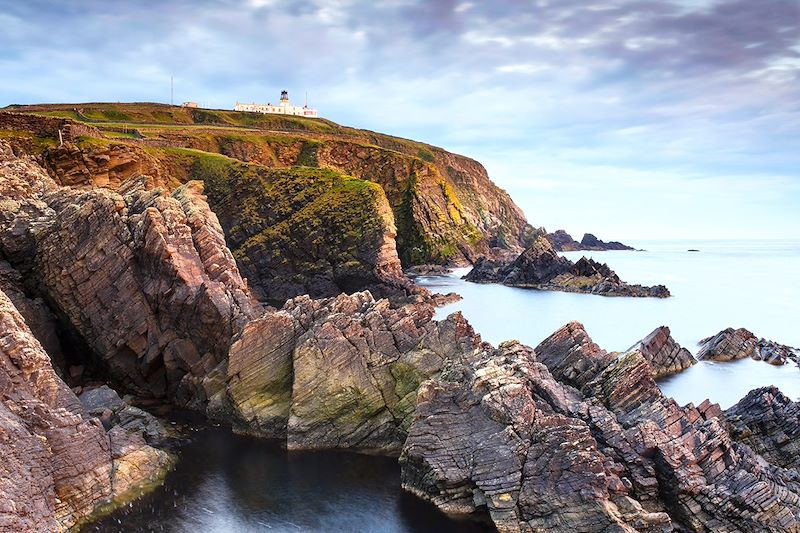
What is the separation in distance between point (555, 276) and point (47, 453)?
115460 millimetres

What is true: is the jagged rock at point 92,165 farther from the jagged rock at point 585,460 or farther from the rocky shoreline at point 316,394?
the jagged rock at point 585,460

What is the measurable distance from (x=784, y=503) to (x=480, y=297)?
8684 cm

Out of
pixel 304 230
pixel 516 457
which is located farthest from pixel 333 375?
pixel 304 230

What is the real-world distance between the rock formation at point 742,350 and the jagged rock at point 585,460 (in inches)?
1507

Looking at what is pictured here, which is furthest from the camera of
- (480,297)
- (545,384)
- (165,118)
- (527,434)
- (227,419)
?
(165,118)

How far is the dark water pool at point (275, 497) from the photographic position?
98.7 ft

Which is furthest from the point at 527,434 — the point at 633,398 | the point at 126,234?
the point at 126,234

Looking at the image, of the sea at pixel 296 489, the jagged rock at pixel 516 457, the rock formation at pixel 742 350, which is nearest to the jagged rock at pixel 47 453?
the sea at pixel 296 489

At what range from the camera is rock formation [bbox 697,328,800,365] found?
229 ft

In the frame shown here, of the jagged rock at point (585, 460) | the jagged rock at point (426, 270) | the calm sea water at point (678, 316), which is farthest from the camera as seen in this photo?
the jagged rock at point (426, 270)

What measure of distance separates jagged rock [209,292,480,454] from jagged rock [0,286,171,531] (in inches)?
330

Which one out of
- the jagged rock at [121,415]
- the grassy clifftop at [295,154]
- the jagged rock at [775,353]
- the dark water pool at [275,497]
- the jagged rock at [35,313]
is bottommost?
the dark water pool at [275,497]

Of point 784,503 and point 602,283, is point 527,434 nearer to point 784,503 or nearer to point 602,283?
point 784,503

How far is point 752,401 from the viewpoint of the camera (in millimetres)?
39094
